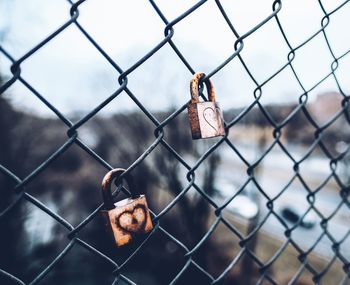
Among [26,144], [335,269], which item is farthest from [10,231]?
[335,269]

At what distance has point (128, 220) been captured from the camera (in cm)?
69

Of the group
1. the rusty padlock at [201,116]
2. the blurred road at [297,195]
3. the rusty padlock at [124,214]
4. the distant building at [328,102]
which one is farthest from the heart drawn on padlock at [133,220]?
the blurred road at [297,195]

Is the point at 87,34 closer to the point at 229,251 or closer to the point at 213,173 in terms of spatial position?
the point at 213,173

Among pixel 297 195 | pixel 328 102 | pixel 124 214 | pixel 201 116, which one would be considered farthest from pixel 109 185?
pixel 297 195

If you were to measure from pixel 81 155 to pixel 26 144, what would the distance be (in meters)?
10.3

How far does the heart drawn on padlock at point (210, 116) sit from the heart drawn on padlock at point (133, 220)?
26 cm

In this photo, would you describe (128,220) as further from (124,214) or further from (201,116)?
(201,116)

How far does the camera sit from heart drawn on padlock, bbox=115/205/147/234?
2.22 feet

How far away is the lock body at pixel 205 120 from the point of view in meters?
0.74

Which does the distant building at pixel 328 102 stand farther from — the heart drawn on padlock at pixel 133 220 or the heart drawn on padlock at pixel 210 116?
the heart drawn on padlock at pixel 133 220

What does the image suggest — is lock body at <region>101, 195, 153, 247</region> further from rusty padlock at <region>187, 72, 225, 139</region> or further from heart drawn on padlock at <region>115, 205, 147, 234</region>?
rusty padlock at <region>187, 72, 225, 139</region>

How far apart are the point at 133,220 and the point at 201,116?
286mm

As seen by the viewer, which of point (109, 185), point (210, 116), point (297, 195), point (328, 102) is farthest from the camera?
point (297, 195)

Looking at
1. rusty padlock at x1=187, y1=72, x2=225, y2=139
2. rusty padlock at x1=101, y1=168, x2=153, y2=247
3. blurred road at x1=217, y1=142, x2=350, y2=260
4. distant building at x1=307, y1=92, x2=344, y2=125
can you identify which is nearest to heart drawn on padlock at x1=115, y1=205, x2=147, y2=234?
rusty padlock at x1=101, y1=168, x2=153, y2=247
